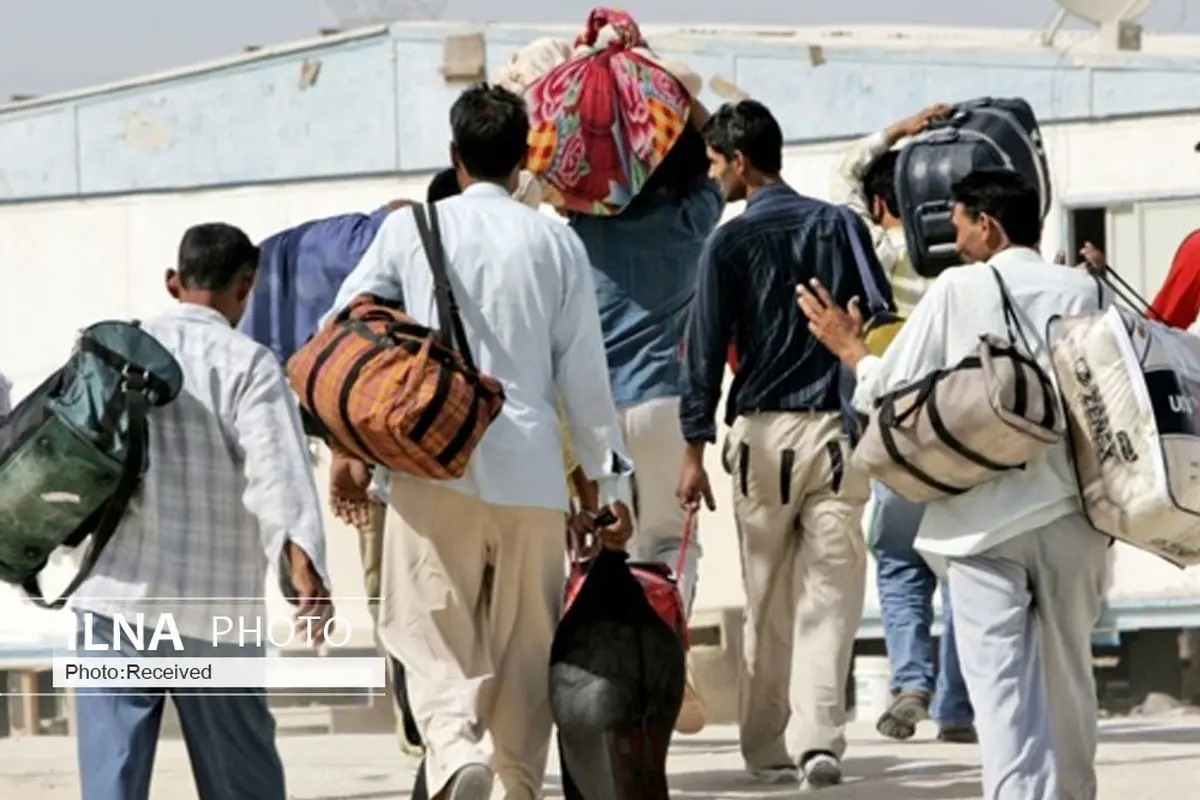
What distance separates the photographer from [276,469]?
311 inches

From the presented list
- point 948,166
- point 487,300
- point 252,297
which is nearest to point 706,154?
point 948,166

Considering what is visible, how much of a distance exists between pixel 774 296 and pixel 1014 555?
6.35ft

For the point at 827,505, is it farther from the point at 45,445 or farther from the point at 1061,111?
the point at 1061,111

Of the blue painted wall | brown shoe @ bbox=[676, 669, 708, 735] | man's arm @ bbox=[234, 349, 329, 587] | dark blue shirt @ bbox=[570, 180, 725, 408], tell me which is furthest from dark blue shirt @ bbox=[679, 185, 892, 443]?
the blue painted wall

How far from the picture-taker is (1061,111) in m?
17.8

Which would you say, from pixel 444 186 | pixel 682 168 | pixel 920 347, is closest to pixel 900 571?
pixel 682 168

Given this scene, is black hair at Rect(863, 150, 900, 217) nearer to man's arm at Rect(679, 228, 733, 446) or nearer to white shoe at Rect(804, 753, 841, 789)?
man's arm at Rect(679, 228, 733, 446)

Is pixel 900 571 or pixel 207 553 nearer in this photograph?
pixel 207 553

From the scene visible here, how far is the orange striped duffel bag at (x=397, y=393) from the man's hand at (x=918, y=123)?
3056 mm

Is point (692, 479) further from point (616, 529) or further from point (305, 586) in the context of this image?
point (305, 586)

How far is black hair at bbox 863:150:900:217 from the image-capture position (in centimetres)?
1129

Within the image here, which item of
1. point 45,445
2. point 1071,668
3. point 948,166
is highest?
point 948,166

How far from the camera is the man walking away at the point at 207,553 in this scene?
7.93m

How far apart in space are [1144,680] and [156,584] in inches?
389
